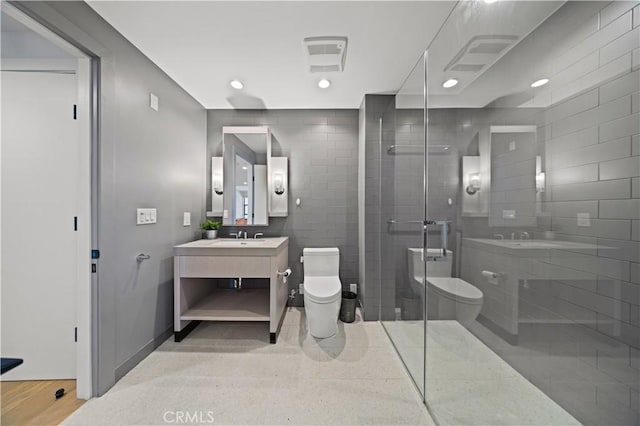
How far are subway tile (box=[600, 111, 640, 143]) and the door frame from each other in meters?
2.39

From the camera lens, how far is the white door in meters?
1.68

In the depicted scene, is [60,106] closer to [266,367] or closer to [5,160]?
[5,160]

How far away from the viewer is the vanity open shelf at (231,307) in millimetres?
2291

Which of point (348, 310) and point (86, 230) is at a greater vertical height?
point (86, 230)

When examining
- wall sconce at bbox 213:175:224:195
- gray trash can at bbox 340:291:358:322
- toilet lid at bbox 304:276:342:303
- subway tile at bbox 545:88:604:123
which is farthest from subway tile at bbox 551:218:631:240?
wall sconce at bbox 213:175:224:195

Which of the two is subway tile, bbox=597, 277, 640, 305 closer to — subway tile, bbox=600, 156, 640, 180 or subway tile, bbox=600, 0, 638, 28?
subway tile, bbox=600, 156, 640, 180

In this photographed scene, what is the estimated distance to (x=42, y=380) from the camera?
1722mm

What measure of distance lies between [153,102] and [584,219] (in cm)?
276

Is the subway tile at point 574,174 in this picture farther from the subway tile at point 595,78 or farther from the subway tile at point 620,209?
the subway tile at point 595,78

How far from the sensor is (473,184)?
116 centimetres

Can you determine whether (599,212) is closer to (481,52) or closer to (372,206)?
(481,52)

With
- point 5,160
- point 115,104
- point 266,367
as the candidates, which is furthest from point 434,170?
point 5,160

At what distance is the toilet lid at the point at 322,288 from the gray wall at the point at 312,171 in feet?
1.66

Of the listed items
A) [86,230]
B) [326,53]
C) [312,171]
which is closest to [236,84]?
[326,53]
